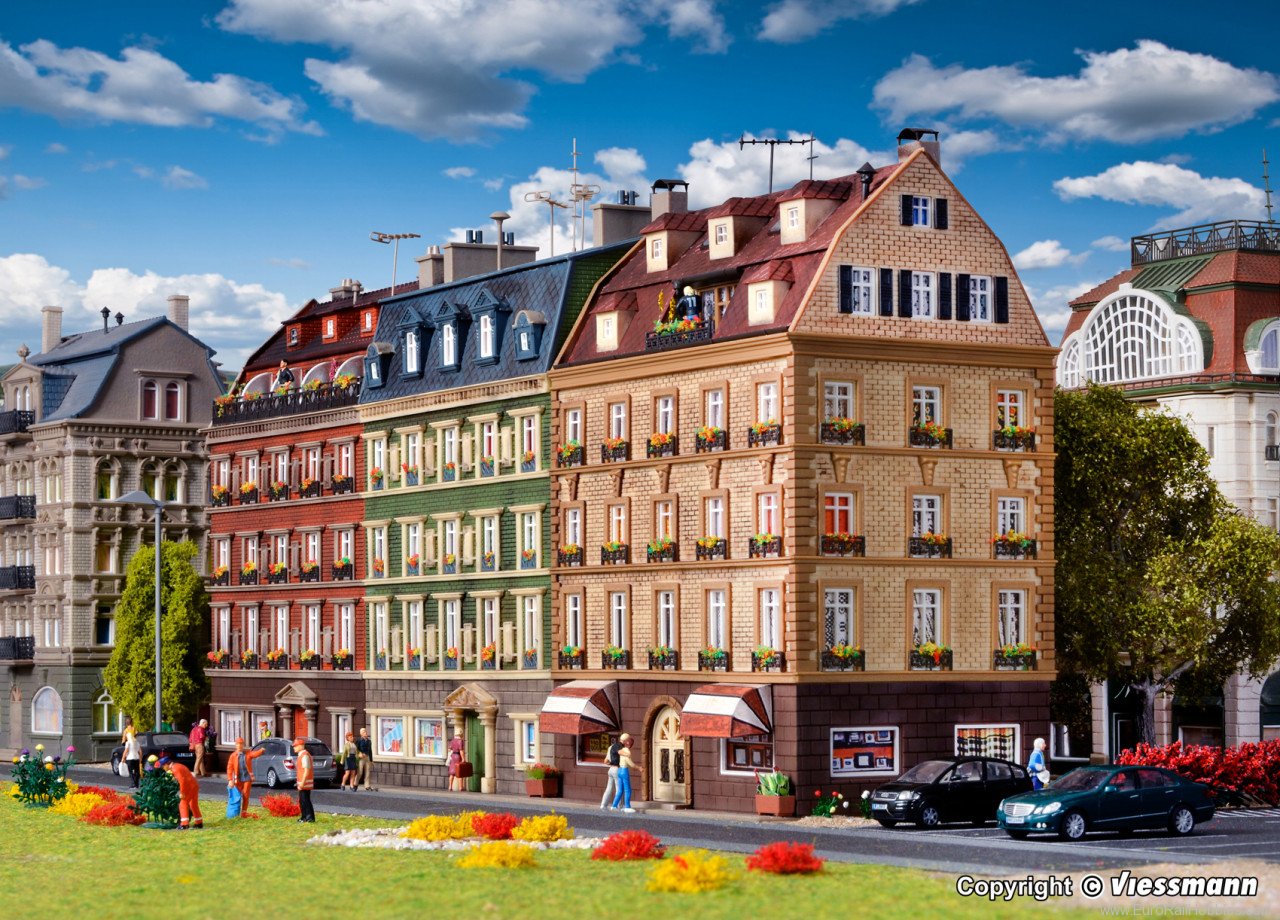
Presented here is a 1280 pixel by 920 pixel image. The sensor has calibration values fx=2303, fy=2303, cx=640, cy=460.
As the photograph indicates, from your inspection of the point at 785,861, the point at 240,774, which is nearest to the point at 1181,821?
the point at 785,861

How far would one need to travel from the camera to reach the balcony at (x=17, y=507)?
103 metres

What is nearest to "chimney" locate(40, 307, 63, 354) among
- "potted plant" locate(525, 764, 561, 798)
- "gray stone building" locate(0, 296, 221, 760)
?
"gray stone building" locate(0, 296, 221, 760)

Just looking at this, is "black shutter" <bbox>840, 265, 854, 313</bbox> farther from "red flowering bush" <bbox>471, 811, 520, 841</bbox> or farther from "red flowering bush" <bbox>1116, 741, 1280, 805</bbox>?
"red flowering bush" <bbox>471, 811, 520, 841</bbox>

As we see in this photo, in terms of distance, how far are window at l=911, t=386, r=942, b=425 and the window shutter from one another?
215cm

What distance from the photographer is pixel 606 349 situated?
230 feet

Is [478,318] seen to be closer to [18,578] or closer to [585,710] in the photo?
[585,710]

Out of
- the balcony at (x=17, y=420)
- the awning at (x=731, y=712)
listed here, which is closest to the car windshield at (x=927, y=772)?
the awning at (x=731, y=712)

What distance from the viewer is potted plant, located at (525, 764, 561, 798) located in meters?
70.3

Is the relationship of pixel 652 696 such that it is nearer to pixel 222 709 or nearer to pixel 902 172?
pixel 902 172

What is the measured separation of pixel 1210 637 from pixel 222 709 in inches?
1533

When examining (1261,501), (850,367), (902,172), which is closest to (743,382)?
(850,367)

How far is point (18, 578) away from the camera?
10388cm

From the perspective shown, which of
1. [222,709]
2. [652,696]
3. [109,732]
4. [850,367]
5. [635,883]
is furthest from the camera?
[109,732]

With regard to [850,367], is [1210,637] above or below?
below
